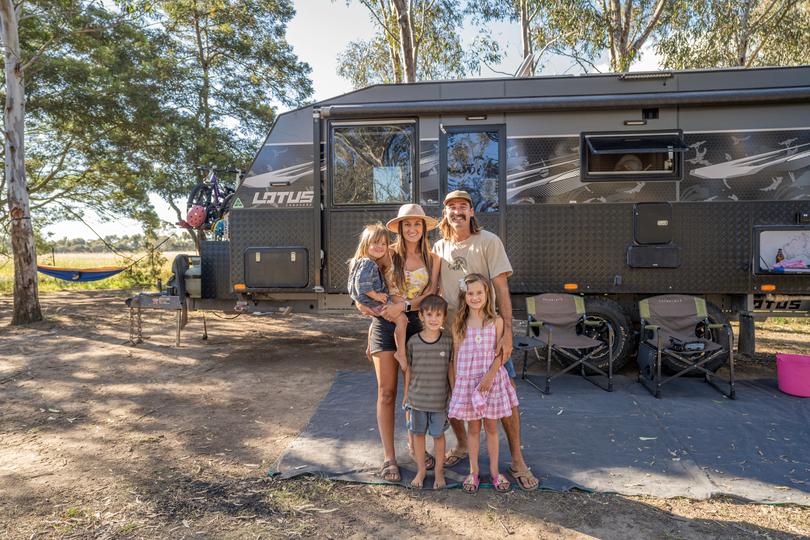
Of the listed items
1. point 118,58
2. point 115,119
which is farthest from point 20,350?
point 118,58

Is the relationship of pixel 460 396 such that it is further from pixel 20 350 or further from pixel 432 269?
pixel 20 350

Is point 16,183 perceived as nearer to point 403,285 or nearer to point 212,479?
point 212,479

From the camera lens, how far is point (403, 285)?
9.21 ft

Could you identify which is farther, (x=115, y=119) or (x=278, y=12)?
(x=278, y=12)

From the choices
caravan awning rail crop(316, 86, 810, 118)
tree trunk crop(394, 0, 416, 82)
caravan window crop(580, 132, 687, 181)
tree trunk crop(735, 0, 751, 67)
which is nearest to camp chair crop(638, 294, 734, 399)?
caravan window crop(580, 132, 687, 181)

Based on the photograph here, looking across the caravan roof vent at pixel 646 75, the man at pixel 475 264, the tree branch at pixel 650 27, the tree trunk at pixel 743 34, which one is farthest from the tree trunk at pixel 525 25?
the man at pixel 475 264

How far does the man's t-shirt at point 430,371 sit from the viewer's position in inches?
108

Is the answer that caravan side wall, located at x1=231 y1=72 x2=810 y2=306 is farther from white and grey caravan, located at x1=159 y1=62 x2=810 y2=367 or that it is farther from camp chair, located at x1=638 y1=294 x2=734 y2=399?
camp chair, located at x1=638 y1=294 x2=734 y2=399

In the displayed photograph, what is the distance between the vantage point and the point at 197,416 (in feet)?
13.5

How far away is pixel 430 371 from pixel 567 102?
328cm

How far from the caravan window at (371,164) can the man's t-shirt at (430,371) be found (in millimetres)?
2557

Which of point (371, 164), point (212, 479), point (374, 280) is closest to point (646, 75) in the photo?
point (371, 164)

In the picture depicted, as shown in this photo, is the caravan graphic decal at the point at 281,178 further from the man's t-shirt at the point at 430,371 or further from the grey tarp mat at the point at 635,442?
the man's t-shirt at the point at 430,371

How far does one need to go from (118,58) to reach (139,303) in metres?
8.84
